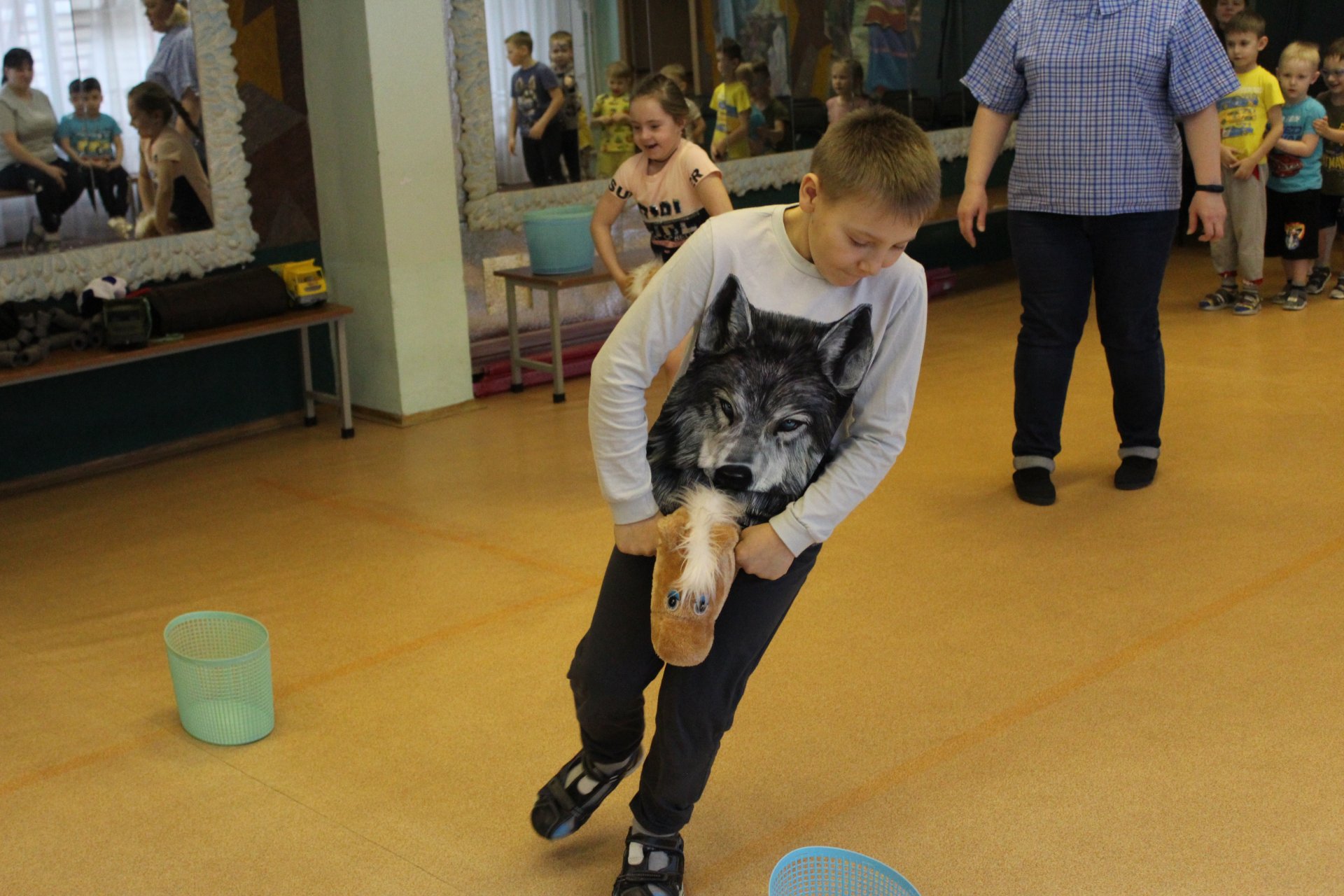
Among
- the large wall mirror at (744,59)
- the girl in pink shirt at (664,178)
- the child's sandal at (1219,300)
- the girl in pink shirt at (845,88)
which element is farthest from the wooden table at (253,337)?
the child's sandal at (1219,300)

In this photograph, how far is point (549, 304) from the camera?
5430mm

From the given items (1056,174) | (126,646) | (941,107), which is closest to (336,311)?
(126,646)

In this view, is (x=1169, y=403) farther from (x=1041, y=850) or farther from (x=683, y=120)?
(x=1041, y=850)

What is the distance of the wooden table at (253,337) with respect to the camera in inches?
163

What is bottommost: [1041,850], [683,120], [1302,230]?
[1041,850]

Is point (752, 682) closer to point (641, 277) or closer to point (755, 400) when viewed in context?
point (755, 400)

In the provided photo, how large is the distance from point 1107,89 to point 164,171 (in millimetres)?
3070

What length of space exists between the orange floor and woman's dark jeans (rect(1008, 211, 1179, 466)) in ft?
0.77

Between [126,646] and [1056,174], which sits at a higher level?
[1056,174]

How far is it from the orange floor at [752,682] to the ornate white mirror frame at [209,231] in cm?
67

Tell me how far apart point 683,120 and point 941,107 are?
4.28m

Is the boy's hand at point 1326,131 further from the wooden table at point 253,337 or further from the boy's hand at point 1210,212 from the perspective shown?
the wooden table at point 253,337

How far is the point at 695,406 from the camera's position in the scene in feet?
6.31

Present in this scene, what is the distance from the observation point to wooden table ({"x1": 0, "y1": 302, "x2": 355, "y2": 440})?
4129mm
